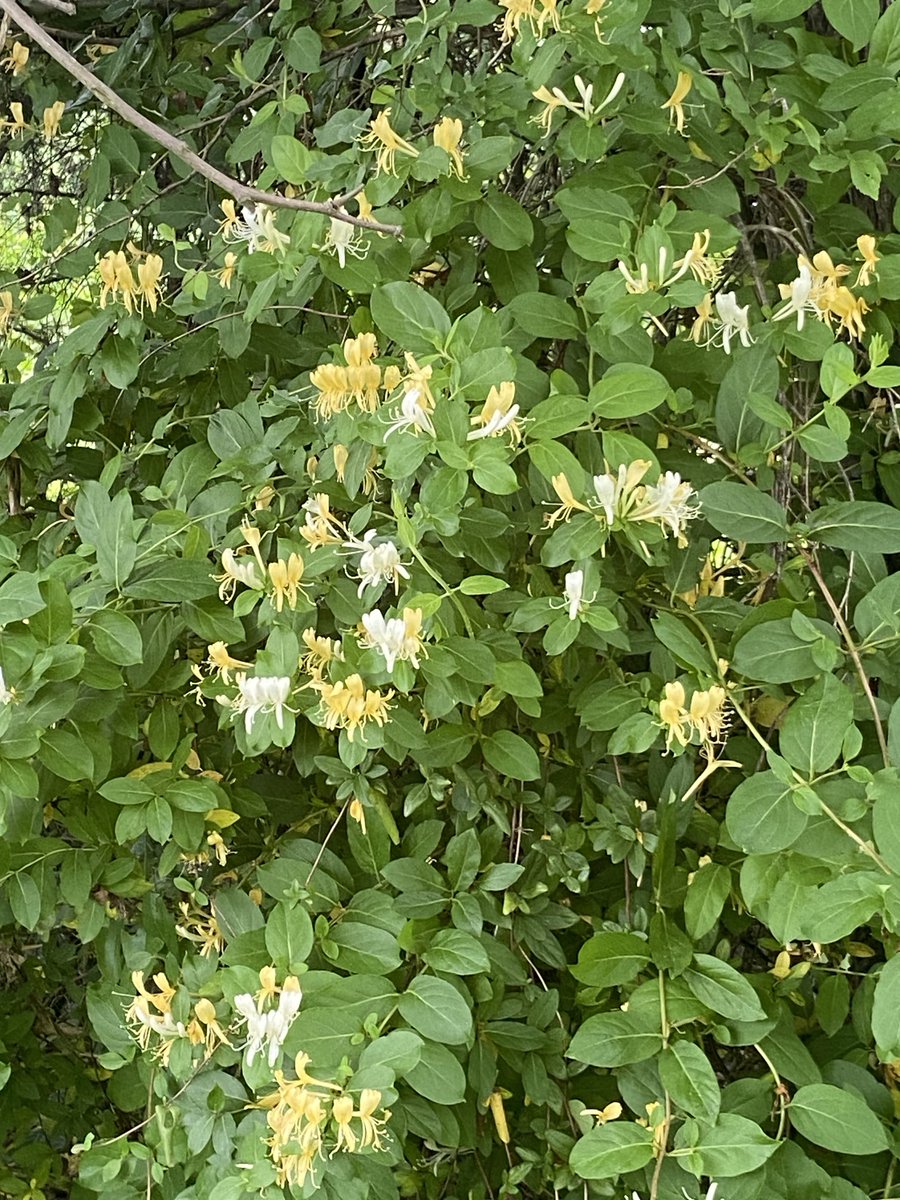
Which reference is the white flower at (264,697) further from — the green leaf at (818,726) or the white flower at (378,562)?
the green leaf at (818,726)

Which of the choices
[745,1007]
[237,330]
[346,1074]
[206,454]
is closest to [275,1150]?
[346,1074]

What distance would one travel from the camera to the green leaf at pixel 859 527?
2.40ft

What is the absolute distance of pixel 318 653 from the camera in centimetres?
71

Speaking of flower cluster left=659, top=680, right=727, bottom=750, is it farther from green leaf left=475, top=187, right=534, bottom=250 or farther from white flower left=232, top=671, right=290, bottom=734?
green leaf left=475, top=187, right=534, bottom=250

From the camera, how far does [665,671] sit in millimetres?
814

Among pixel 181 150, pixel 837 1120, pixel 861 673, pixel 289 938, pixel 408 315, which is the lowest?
pixel 837 1120

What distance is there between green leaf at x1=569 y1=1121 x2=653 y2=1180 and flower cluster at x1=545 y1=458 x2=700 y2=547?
38 cm

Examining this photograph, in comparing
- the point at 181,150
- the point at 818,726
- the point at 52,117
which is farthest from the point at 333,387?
the point at 52,117

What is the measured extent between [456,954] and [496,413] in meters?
0.35

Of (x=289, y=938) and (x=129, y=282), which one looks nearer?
(x=289, y=938)

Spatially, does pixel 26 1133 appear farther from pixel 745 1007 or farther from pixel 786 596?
pixel 786 596

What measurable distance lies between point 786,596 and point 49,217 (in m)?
0.83

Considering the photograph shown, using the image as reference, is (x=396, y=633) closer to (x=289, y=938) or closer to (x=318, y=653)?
(x=318, y=653)

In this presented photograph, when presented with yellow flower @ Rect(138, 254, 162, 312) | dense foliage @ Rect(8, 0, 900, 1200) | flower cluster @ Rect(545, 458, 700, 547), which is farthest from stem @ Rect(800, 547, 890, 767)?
yellow flower @ Rect(138, 254, 162, 312)
